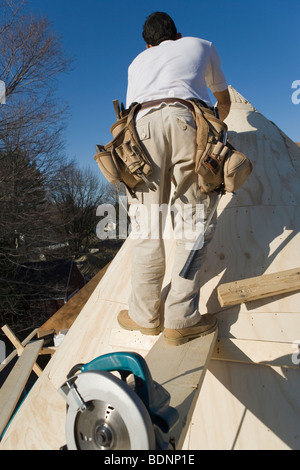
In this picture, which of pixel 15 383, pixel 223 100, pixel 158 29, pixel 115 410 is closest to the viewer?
pixel 115 410

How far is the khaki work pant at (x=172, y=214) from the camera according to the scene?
196 centimetres

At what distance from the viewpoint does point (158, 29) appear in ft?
7.36

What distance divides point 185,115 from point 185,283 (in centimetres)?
101

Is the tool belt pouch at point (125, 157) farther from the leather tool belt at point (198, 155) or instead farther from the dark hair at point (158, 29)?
the dark hair at point (158, 29)

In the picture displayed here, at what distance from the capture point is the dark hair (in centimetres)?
224

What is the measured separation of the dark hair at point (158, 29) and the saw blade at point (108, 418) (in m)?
2.18

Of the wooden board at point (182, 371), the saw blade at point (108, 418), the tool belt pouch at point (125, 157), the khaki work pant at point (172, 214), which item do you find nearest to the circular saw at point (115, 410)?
the saw blade at point (108, 418)

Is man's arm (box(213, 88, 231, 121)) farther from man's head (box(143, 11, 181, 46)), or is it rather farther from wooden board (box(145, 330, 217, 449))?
wooden board (box(145, 330, 217, 449))

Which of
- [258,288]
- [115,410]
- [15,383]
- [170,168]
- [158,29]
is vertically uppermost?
[158,29]

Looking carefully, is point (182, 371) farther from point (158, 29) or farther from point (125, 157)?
point (158, 29)

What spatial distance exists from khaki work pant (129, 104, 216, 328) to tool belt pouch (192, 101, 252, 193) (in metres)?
0.07

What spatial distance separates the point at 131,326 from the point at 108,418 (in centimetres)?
121

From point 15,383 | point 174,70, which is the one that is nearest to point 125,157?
point 174,70
